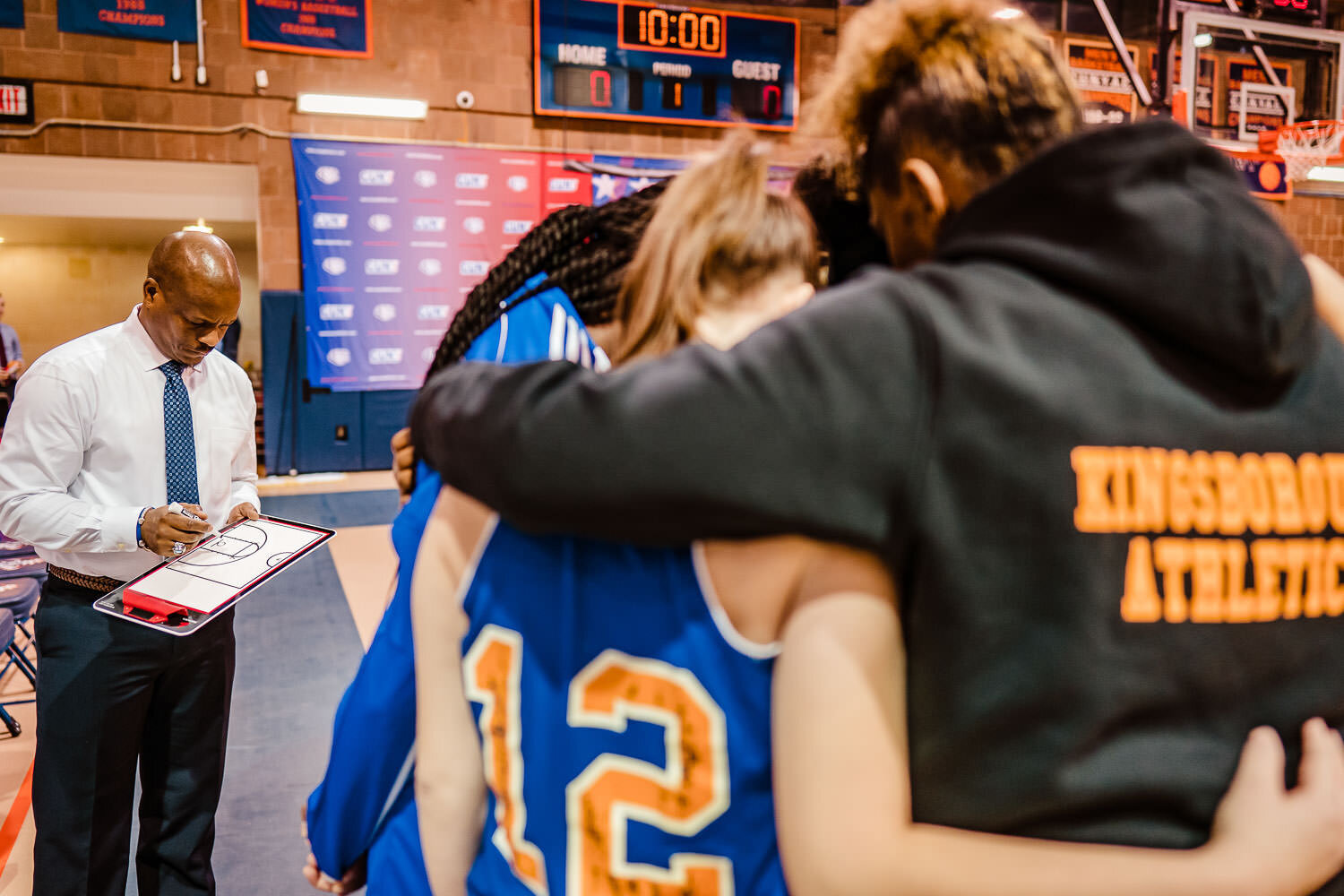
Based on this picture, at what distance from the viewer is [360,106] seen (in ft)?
27.2

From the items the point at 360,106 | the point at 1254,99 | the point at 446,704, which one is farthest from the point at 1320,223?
the point at 446,704

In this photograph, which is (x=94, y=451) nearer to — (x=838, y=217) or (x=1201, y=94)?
(x=838, y=217)

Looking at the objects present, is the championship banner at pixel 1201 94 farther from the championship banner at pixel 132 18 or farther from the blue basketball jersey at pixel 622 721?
the championship banner at pixel 132 18

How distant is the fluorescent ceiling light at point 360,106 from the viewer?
8.16 meters

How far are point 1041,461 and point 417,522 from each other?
68 centimetres

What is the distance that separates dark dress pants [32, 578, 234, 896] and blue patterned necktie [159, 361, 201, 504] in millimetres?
324

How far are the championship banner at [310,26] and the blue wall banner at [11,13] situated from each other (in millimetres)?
1739

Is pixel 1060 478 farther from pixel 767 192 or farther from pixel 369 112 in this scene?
pixel 369 112

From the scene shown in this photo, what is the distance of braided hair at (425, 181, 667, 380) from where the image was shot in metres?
1.03

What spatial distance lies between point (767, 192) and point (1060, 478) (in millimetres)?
419

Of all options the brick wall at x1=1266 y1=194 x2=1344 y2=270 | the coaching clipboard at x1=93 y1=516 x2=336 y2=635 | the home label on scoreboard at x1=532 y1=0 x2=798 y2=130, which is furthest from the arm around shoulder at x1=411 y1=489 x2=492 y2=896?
the brick wall at x1=1266 y1=194 x2=1344 y2=270

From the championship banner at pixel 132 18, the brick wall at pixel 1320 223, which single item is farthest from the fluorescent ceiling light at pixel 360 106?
the brick wall at pixel 1320 223

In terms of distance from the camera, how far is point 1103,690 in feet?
2.30

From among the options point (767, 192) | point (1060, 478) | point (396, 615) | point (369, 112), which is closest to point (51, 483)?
point (396, 615)
